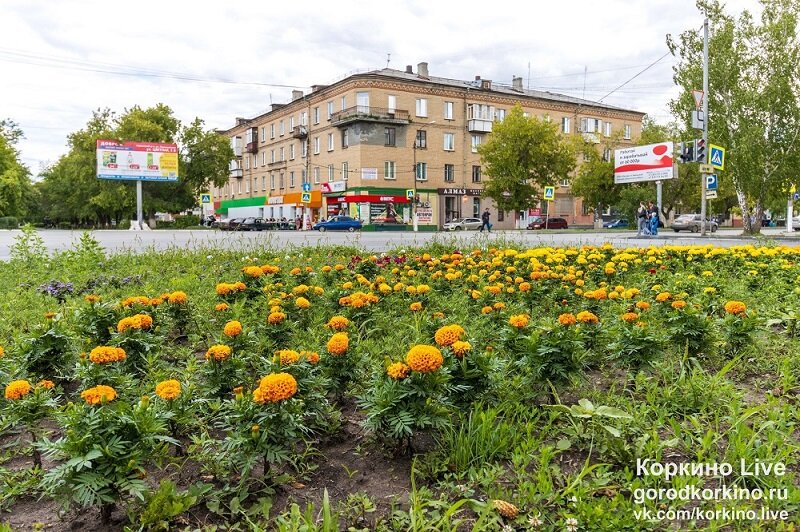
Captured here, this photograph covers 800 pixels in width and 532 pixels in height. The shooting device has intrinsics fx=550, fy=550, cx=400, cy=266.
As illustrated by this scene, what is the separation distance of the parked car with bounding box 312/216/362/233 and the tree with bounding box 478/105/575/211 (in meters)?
11.4

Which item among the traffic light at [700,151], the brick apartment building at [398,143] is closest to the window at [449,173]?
the brick apartment building at [398,143]

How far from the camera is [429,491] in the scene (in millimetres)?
2027

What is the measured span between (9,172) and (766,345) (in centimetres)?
6564

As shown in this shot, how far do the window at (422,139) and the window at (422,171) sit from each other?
1.54 metres

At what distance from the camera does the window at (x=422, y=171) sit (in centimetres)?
5038

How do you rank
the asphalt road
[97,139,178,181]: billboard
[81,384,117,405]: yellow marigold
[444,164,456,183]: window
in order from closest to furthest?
[81,384,117,405]: yellow marigold, the asphalt road, [97,139,178,181]: billboard, [444,164,456,183]: window

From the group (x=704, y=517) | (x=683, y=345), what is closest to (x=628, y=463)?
(x=704, y=517)

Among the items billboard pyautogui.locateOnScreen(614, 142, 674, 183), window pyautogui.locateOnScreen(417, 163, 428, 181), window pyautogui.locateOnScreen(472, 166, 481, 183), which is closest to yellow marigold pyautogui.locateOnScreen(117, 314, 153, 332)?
billboard pyautogui.locateOnScreen(614, 142, 674, 183)

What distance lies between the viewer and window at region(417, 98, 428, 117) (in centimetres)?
4956

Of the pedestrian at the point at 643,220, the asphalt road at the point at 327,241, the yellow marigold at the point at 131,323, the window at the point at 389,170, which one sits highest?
the window at the point at 389,170

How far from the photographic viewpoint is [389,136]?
159 ft

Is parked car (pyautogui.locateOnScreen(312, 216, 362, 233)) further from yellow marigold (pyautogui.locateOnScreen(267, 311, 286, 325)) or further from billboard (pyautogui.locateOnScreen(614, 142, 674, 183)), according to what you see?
yellow marigold (pyautogui.locateOnScreen(267, 311, 286, 325))

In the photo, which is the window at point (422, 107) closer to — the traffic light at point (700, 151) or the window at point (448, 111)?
the window at point (448, 111)

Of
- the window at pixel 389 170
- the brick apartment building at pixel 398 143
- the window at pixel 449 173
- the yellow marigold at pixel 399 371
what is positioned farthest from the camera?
the window at pixel 449 173
